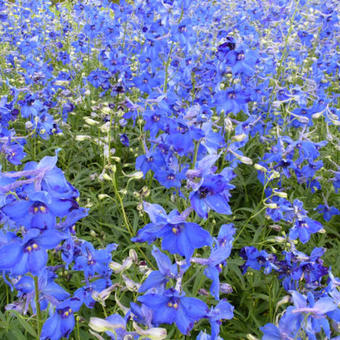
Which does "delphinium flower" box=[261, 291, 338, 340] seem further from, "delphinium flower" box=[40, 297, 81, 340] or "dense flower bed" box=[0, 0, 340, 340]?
"delphinium flower" box=[40, 297, 81, 340]

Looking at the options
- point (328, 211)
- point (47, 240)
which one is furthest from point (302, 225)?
point (47, 240)

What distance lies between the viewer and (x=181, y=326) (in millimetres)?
1393

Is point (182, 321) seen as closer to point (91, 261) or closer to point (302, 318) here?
point (302, 318)

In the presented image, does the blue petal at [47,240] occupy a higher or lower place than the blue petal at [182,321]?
higher

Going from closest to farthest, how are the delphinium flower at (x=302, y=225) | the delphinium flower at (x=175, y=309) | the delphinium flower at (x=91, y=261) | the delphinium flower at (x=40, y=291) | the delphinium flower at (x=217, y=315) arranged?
the delphinium flower at (x=175, y=309)
the delphinium flower at (x=217, y=315)
the delphinium flower at (x=40, y=291)
the delphinium flower at (x=91, y=261)
the delphinium flower at (x=302, y=225)

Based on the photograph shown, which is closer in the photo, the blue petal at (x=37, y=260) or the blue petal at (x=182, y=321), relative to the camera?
the blue petal at (x=37, y=260)

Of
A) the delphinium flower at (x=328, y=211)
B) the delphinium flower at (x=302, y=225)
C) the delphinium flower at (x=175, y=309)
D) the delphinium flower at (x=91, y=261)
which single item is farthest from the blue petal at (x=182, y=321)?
the delphinium flower at (x=328, y=211)

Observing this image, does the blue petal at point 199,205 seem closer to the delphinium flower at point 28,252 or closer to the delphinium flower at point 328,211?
the delphinium flower at point 28,252

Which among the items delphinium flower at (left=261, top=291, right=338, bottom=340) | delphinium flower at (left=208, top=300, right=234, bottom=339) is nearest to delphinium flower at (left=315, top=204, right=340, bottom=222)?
delphinium flower at (left=261, top=291, right=338, bottom=340)

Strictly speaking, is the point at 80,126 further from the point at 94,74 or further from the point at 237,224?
the point at 237,224

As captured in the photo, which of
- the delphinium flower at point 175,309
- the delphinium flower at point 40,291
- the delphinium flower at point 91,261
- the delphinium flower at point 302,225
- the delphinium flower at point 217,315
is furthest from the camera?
the delphinium flower at point 302,225

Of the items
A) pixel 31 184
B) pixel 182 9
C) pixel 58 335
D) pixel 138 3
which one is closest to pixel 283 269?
pixel 58 335

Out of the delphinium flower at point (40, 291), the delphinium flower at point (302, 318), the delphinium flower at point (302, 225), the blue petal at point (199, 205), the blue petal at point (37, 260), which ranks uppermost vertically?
the blue petal at point (199, 205)

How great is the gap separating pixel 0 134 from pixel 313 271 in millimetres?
2663
